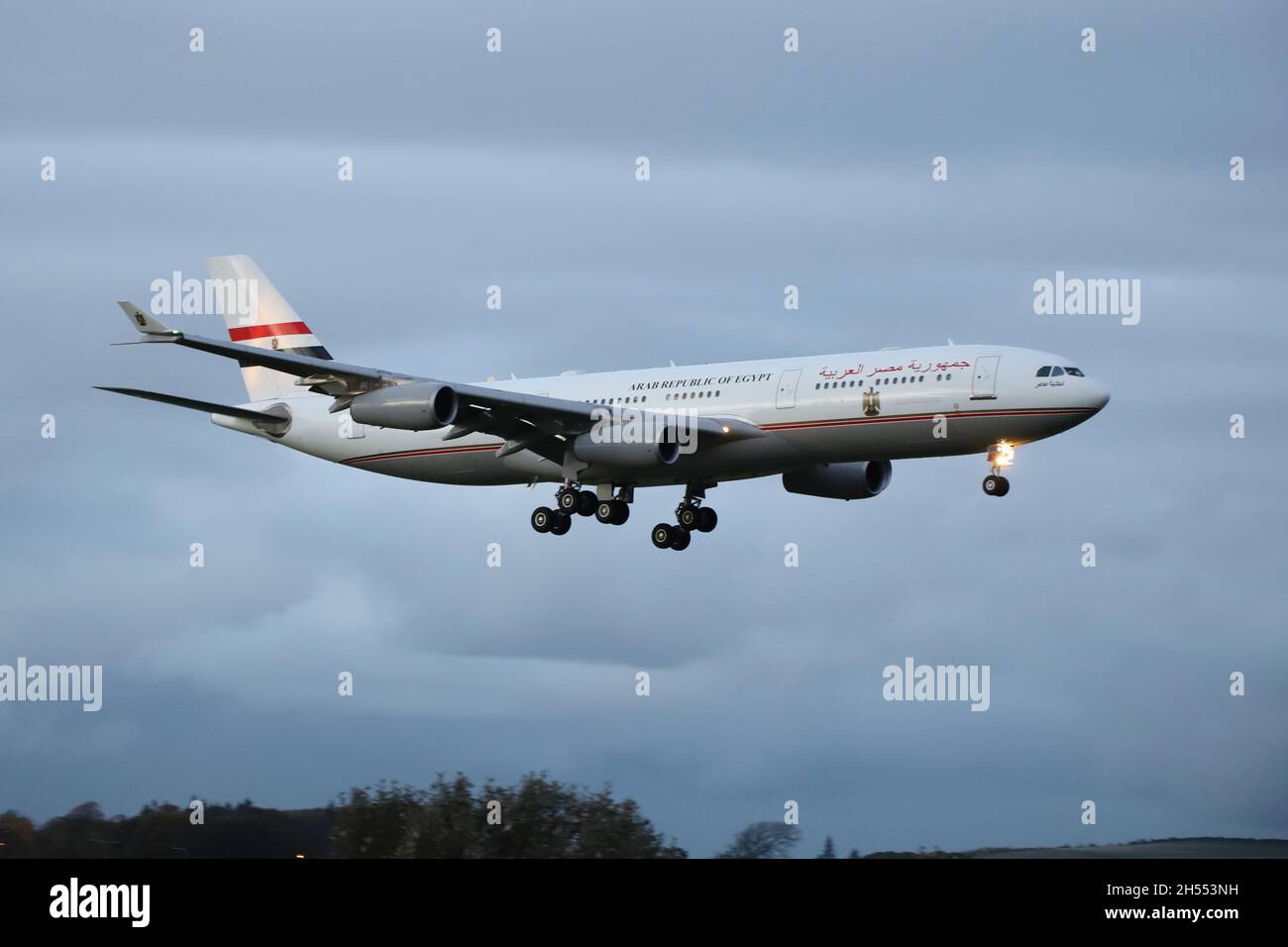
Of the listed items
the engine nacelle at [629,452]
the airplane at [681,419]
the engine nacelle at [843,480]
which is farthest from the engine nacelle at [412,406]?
the engine nacelle at [843,480]

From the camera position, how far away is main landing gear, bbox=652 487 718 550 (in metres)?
67.2

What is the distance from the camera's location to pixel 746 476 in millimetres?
65000

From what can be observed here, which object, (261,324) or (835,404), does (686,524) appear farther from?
(261,324)

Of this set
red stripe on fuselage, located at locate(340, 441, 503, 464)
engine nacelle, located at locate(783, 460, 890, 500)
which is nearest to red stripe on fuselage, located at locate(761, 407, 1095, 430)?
engine nacelle, located at locate(783, 460, 890, 500)

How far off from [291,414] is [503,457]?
10.1 m

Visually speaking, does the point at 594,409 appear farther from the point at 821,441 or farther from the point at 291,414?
the point at 291,414

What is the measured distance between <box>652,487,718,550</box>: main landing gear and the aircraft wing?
3.82 metres

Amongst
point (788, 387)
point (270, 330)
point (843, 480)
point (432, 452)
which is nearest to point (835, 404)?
point (788, 387)

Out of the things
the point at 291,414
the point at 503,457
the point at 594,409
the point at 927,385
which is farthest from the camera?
the point at 291,414

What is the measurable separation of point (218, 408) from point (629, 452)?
16.0m

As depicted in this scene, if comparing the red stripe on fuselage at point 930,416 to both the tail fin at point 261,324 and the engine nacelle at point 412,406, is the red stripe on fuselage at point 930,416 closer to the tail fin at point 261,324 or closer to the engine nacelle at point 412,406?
the engine nacelle at point 412,406

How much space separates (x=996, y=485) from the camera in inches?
2338
